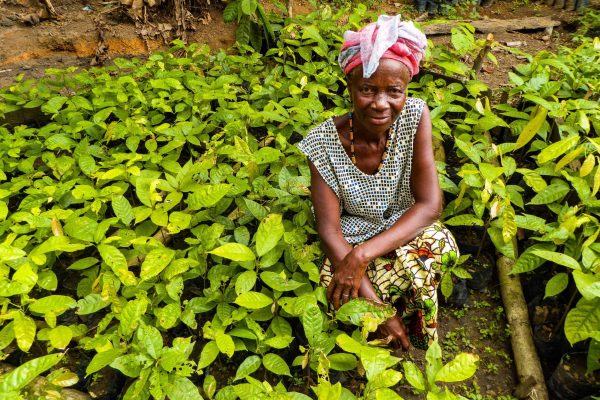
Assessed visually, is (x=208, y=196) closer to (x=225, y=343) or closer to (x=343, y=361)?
(x=225, y=343)

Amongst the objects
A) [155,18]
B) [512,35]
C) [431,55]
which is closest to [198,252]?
[431,55]

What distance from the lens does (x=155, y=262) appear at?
7.43 feet

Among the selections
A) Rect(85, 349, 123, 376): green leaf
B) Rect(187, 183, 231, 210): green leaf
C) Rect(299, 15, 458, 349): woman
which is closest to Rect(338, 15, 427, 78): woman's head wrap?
Rect(299, 15, 458, 349): woman

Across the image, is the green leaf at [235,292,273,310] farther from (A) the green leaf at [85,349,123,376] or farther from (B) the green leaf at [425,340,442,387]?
(B) the green leaf at [425,340,442,387]

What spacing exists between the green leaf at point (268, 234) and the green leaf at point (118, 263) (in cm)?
63

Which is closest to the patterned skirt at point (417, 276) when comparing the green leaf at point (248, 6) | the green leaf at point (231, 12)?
the green leaf at point (248, 6)

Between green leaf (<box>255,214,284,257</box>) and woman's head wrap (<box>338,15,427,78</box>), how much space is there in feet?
2.67

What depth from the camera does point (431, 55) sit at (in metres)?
3.91

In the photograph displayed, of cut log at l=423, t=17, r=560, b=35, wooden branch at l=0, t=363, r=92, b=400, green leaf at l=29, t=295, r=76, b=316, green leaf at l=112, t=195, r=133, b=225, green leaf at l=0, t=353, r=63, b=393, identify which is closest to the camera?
green leaf at l=0, t=353, r=63, b=393

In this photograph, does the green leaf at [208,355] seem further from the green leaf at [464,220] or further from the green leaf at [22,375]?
the green leaf at [464,220]

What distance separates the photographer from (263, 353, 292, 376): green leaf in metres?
2.10

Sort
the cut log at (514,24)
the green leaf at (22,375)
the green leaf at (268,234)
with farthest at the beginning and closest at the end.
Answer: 1. the cut log at (514,24)
2. the green leaf at (268,234)
3. the green leaf at (22,375)

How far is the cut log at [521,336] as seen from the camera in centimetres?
218

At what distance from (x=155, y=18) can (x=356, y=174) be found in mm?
3757
